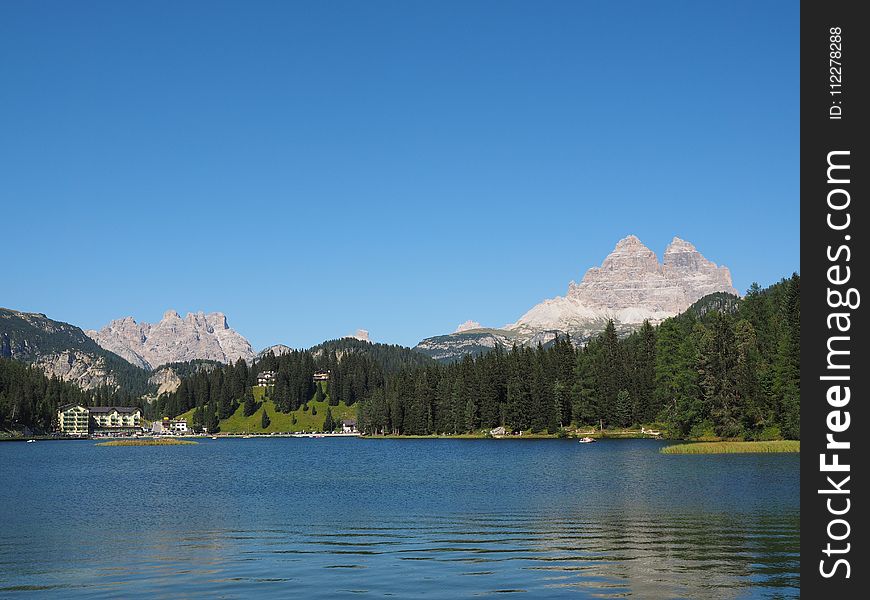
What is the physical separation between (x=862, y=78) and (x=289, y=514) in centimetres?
4962

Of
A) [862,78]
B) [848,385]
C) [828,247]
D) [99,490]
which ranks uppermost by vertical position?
[862,78]

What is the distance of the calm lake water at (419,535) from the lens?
35.4 metres

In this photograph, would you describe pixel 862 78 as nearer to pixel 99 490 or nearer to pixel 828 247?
pixel 828 247

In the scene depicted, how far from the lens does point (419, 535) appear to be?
162 ft

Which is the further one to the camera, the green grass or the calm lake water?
the green grass

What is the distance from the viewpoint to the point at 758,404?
494 ft

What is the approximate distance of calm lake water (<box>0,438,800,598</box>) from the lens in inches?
1395

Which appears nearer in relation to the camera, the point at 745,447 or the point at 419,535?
the point at 419,535

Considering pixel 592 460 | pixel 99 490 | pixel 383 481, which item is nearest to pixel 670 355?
pixel 592 460

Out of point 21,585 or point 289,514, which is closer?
point 21,585

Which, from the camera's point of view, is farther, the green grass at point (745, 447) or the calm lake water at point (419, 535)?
the green grass at point (745, 447)

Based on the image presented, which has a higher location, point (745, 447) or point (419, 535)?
point (419, 535)

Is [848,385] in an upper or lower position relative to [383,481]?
upper

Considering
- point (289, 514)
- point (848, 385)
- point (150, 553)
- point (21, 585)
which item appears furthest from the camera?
point (289, 514)
